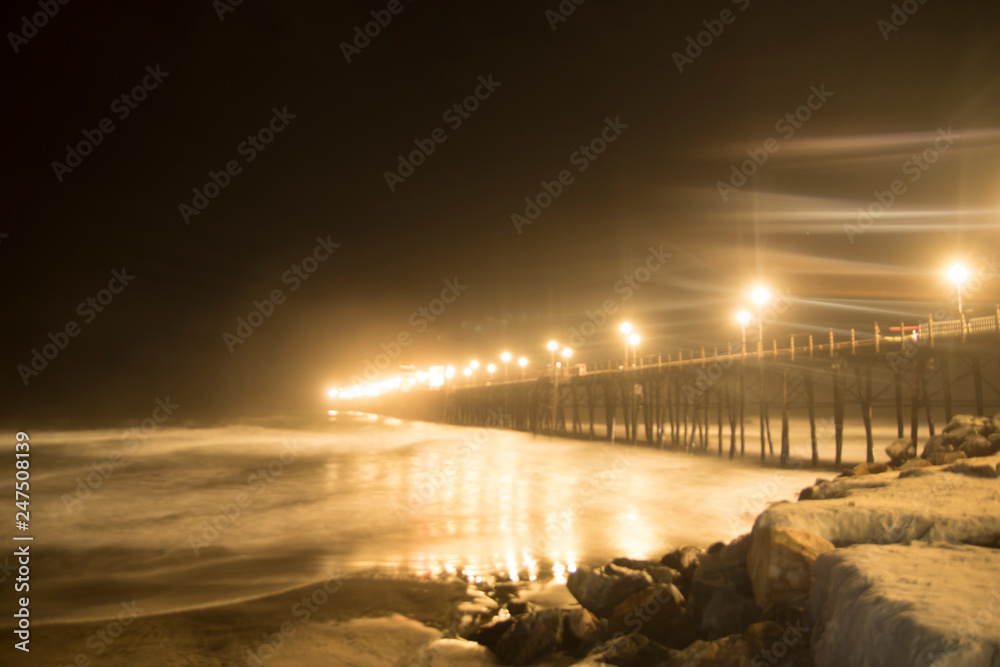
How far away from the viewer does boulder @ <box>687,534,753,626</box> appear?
6562mm

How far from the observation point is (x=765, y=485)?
1905 cm

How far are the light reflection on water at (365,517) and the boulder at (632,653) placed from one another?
3993 millimetres

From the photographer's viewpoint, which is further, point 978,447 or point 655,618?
point 978,447

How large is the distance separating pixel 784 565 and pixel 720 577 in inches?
39.0

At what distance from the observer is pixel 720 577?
675 centimetres

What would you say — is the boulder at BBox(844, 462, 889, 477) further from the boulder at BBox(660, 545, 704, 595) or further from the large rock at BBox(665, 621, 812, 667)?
the large rock at BBox(665, 621, 812, 667)

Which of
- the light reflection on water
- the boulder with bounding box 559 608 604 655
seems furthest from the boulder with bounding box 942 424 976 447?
the boulder with bounding box 559 608 604 655

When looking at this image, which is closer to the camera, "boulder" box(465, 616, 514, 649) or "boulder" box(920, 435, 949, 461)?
"boulder" box(465, 616, 514, 649)

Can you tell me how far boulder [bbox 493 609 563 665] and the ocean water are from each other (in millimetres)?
1239

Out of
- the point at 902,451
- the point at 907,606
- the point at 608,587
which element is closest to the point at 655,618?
the point at 608,587

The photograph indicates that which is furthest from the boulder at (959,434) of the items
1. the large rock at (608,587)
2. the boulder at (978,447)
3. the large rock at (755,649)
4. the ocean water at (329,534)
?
the large rock at (755,649)

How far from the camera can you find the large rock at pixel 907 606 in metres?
3.60

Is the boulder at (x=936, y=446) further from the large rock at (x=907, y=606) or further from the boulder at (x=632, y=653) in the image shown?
the boulder at (x=632, y=653)

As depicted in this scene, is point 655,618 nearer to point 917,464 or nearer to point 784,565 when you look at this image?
point 784,565
